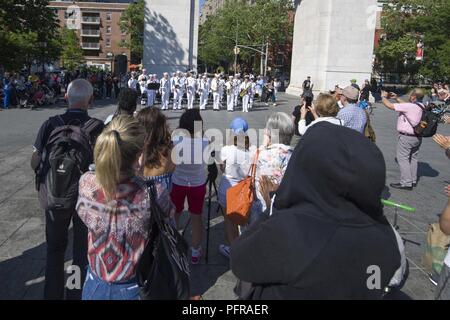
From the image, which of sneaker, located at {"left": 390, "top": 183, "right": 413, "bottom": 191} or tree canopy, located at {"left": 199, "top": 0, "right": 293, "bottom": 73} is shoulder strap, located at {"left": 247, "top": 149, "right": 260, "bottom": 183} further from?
tree canopy, located at {"left": 199, "top": 0, "right": 293, "bottom": 73}

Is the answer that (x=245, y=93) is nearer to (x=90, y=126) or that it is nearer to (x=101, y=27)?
(x=90, y=126)

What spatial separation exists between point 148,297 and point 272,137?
232cm

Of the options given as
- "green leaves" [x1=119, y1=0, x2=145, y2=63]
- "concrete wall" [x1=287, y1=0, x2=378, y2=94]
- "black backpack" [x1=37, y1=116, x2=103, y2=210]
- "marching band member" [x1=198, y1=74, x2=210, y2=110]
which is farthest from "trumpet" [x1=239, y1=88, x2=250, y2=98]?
"green leaves" [x1=119, y1=0, x2=145, y2=63]

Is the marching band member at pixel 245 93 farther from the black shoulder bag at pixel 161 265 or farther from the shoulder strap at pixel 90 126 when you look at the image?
the black shoulder bag at pixel 161 265

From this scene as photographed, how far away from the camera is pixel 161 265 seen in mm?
2438

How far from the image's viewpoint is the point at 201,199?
4.75 metres

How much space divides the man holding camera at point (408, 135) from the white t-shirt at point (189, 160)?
15.9ft

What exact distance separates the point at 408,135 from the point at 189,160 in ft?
18.1

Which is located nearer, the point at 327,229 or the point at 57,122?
the point at 327,229

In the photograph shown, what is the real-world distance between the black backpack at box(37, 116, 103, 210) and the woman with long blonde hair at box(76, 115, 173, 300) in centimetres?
88

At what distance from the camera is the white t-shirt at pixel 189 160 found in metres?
4.55

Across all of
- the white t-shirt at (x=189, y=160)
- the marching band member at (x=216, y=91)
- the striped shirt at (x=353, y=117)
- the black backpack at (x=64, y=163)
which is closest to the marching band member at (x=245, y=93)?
the marching band member at (x=216, y=91)

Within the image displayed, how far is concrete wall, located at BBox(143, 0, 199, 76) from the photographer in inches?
1066

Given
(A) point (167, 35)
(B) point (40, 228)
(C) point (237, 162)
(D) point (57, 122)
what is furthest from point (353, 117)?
(A) point (167, 35)
